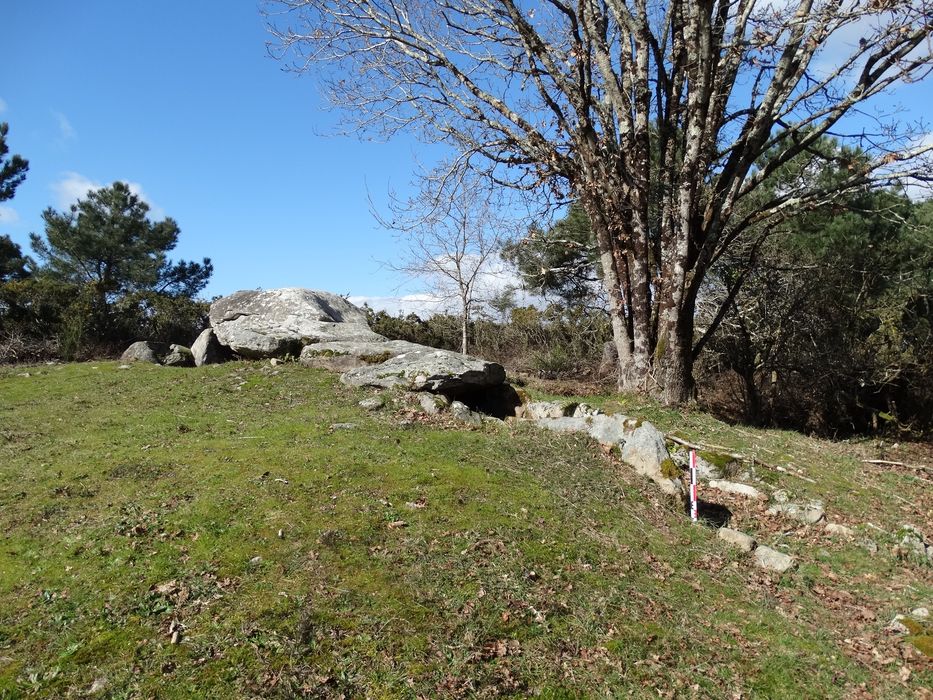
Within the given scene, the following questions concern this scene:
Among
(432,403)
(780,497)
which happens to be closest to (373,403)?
(432,403)

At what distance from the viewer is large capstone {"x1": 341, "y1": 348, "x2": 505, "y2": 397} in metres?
11.8

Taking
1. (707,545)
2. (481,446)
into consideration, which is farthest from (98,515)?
(707,545)

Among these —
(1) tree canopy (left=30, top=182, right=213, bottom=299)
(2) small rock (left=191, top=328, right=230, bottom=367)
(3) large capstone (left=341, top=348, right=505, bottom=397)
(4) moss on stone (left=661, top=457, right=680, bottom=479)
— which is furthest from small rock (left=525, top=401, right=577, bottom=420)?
(1) tree canopy (left=30, top=182, right=213, bottom=299)

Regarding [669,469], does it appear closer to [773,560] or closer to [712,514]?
[712,514]

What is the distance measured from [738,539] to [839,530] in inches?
63.4

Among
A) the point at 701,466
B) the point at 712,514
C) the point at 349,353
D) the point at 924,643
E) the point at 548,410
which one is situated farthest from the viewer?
the point at 349,353

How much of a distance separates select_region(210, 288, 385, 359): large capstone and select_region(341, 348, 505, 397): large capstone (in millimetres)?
2966

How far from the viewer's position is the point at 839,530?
25.7 ft

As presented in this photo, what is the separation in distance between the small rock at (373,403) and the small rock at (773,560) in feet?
20.5

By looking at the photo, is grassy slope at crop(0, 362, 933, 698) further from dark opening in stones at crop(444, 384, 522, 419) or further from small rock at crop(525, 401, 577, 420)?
dark opening in stones at crop(444, 384, 522, 419)

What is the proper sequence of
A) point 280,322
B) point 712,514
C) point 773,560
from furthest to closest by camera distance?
point 280,322 < point 712,514 < point 773,560

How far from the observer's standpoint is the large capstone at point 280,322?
15.0 meters

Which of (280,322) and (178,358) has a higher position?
(280,322)

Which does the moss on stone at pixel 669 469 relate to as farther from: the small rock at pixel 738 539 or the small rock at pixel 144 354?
the small rock at pixel 144 354
